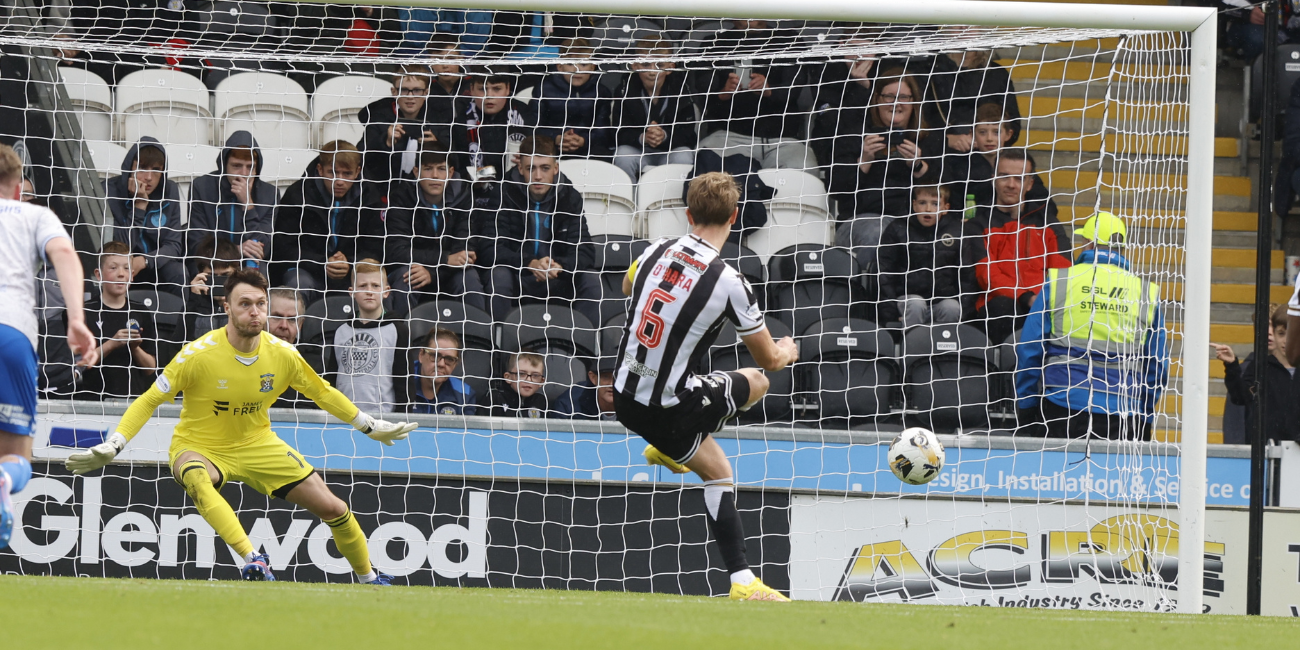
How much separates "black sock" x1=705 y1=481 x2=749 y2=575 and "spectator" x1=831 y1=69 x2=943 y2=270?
291 centimetres

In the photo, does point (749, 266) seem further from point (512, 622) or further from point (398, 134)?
point (512, 622)

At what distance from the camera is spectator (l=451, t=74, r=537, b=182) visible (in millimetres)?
8516

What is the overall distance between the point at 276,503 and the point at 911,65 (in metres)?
5.32

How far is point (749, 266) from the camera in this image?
26.9 ft

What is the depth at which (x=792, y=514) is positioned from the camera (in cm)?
726

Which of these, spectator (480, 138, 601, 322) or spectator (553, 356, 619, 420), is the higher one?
spectator (480, 138, 601, 322)

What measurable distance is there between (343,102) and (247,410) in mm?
3257

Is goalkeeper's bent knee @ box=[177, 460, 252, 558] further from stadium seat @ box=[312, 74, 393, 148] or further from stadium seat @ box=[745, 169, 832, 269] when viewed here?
stadium seat @ box=[745, 169, 832, 269]

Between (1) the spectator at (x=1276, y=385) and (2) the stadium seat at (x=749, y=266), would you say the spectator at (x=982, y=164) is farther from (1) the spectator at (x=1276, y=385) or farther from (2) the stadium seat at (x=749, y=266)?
(1) the spectator at (x=1276, y=385)

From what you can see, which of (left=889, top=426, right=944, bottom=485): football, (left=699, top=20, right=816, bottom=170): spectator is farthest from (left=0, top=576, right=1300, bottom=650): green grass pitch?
(left=699, top=20, right=816, bottom=170): spectator

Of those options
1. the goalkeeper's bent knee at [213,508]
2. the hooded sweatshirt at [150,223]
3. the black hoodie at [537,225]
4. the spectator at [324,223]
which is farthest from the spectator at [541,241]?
the goalkeeper's bent knee at [213,508]

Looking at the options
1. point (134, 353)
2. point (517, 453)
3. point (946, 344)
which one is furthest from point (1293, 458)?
point (134, 353)

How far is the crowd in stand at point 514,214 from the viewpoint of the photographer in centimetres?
781

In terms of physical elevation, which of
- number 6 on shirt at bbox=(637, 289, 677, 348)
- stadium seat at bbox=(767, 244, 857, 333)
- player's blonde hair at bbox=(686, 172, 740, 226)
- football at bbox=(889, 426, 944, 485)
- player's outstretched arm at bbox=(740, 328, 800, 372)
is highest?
player's blonde hair at bbox=(686, 172, 740, 226)
